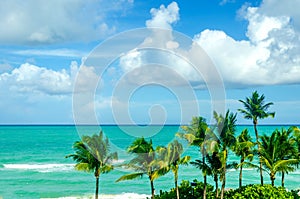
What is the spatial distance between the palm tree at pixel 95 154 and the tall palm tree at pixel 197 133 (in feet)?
17.2

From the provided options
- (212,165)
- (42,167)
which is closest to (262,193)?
(212,165)

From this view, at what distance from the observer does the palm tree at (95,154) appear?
27.2 metres

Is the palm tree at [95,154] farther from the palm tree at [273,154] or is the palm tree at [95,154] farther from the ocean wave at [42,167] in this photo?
the ocean wave at [42,167]

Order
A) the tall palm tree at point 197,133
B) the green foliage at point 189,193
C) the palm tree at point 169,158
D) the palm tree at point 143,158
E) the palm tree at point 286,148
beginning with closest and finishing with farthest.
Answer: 1. the tall palm tree at point 197,133
2. the palm tree at point 169,158
3. the palm tree at point 143,158
4. the green foliage at point 189,193
5. the palm tree at point 286,148

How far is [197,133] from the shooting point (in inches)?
1025

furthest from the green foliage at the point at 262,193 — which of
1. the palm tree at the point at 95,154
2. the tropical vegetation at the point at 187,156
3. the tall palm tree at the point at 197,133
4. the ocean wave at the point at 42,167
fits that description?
the ocean wave at the point at 42,167

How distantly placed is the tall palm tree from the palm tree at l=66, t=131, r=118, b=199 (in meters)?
5.23

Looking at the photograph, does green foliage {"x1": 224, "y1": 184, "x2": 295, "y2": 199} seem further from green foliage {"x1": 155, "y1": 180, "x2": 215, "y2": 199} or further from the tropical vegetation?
green foliage {"x1": 155, "y1": 180, "x2": 215, "y2": 199}

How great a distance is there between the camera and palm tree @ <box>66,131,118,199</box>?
2722 centimetres

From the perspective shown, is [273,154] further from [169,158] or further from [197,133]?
[169,158]

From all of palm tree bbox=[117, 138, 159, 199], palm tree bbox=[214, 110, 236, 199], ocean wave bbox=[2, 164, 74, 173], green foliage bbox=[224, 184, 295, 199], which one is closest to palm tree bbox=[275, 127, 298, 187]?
green foliage bbox=[224, 184, 295, 199]

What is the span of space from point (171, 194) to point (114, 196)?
18.4 m

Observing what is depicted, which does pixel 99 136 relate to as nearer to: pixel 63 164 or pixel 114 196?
pixel 114 196

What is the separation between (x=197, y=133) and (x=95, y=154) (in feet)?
23.0
